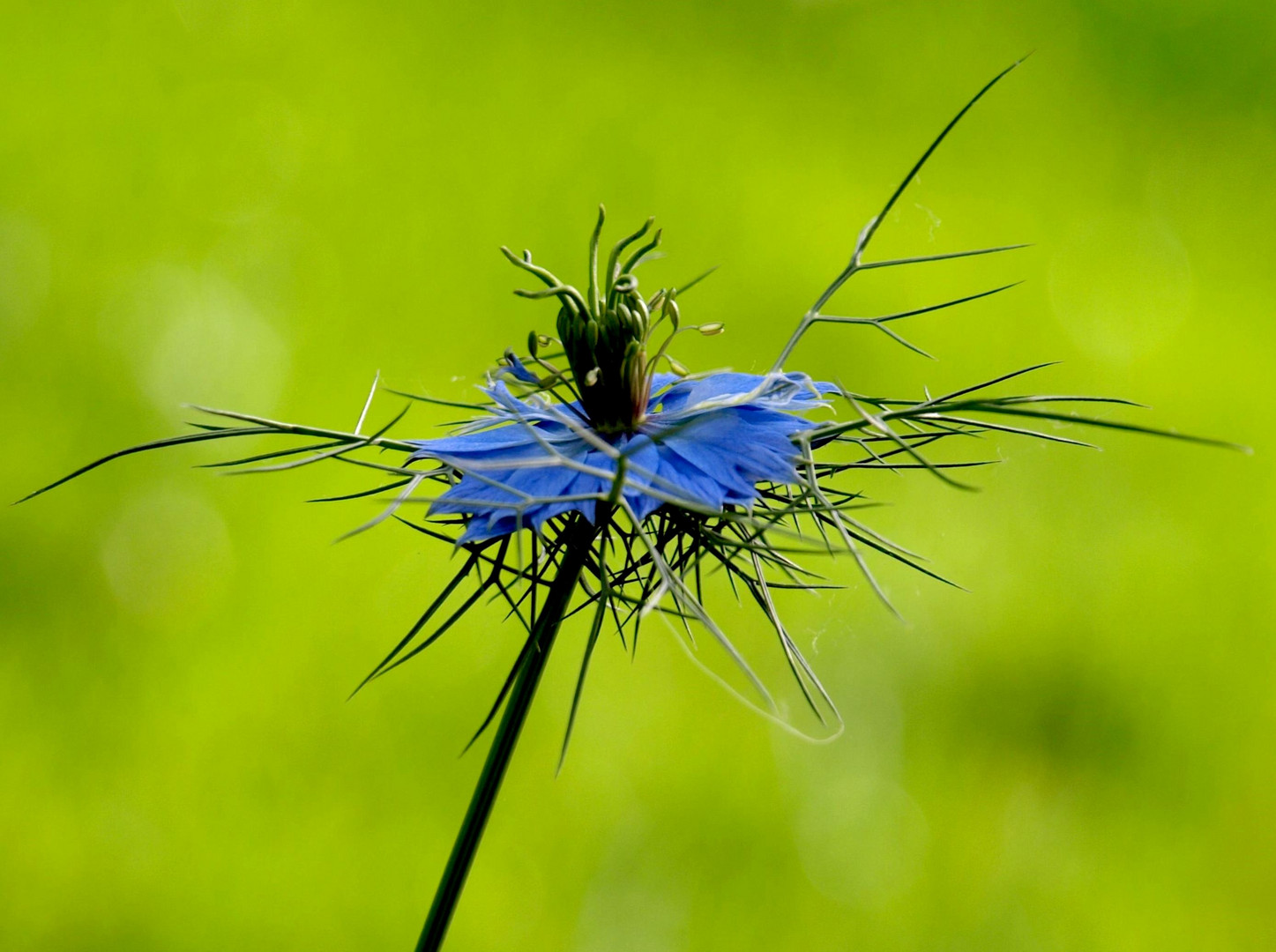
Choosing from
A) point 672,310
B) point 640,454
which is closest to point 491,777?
point 640,454

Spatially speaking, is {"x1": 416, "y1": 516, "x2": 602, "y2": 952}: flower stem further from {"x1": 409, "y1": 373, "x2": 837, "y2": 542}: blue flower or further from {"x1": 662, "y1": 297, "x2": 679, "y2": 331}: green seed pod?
{"x1": 662, "y1": 297, "x2": 679, "y2": 331}: green seed pod

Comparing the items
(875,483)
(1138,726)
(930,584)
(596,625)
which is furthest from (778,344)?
(596,625)

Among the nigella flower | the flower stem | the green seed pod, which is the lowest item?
the flower stem

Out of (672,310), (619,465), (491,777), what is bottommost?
(491,777)

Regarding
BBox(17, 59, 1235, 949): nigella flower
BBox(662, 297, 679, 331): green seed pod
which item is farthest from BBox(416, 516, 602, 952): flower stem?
BBox(662, 297, 679, 331): green seed pod

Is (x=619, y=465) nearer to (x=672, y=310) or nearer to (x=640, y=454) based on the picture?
(x=640, y=454)

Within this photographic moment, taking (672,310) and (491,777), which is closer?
(491,777)

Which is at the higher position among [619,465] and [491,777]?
[619,465]
